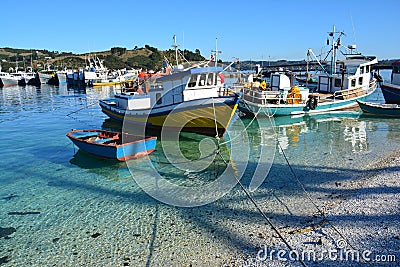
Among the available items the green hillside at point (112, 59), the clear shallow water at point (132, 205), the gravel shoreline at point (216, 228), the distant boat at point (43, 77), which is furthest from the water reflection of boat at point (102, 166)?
the green hillside at point (112, 59)

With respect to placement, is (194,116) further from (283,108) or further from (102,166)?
(283,108)

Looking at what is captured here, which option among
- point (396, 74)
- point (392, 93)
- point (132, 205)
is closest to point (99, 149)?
point (132, 205)

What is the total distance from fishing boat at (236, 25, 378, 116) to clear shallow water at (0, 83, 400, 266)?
21.4 feet

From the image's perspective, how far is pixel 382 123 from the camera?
20719 millimetres

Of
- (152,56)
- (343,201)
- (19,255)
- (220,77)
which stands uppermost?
(152,56)

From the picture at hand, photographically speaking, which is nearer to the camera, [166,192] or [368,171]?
[166,192]

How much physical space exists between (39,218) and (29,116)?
22893mm

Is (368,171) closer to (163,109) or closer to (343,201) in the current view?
(343,201)

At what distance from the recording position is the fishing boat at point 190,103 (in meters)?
15.1

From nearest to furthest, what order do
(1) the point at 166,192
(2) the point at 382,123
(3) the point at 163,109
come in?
1. (1) the point at 166,192
2. (3) the point at 163,109
3. (2) the point at 382,123

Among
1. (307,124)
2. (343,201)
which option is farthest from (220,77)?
(343,201)

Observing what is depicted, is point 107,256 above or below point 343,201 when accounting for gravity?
below

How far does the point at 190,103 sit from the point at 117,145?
481cm

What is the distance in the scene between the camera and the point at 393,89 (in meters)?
25.0
